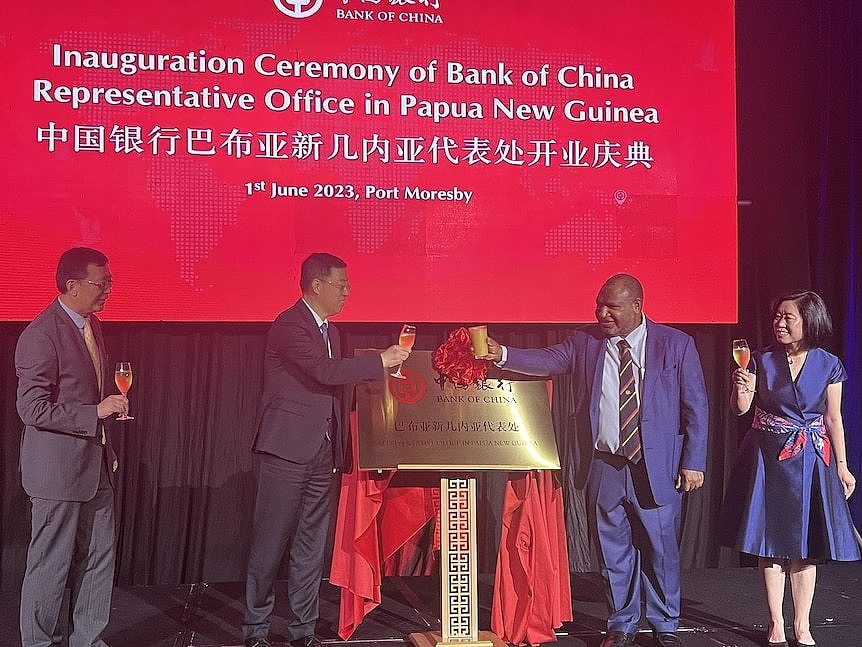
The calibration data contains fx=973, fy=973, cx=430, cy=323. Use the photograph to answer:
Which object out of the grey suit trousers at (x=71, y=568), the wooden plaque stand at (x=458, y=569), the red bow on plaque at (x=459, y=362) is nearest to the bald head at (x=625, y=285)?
the red bow on plaque at (x=459, y=362)

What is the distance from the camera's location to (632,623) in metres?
4.00

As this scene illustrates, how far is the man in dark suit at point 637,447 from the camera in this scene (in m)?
3.95

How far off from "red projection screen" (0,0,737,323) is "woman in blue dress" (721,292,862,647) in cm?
124

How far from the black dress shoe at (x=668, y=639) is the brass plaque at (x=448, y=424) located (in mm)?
829

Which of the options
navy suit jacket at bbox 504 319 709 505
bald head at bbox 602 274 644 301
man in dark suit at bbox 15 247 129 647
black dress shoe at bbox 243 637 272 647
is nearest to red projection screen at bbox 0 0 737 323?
navy suit jacket at bbox 504 319 709 505

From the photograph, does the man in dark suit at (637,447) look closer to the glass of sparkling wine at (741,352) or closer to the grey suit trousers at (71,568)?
the glass of sparkling wine at (741,352)

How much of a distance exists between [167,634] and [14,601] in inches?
43.4

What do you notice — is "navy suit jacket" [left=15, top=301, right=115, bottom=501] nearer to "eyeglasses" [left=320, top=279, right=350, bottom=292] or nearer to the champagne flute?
"eyeglasses" [left=320, top=279, right=350, bottom=292]

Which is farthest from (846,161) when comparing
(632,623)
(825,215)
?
(632,623)

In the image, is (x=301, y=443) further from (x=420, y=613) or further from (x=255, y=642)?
(x=420, y=613)

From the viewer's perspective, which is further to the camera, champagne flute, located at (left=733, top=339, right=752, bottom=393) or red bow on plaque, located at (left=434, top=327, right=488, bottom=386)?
red bow on plaque, located at (left=434, top=327, right=488, bottom=386)

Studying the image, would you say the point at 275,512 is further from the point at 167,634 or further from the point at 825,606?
the point at 825,606

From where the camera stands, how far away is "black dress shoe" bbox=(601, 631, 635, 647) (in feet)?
13.0

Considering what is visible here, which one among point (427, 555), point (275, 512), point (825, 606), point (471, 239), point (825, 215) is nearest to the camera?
point (275, 512)
